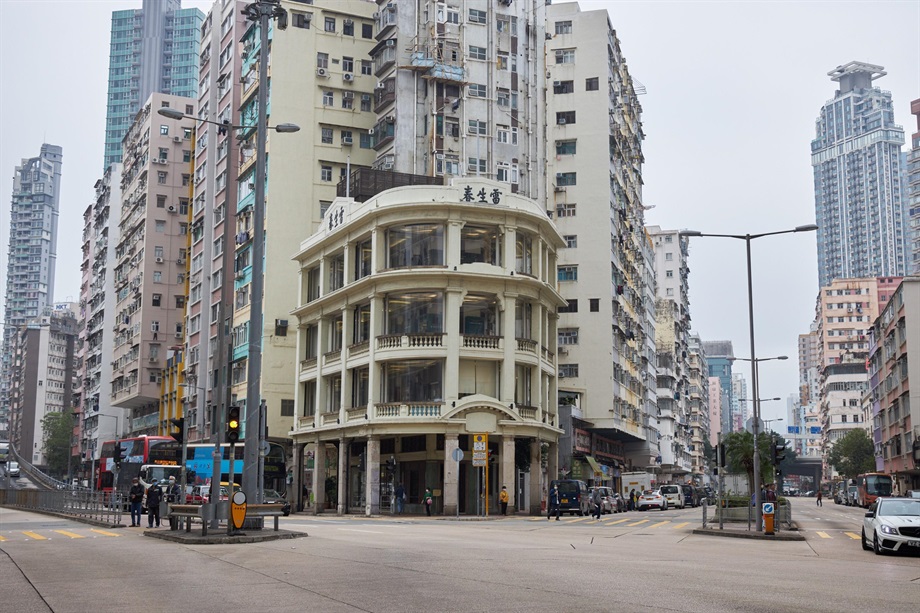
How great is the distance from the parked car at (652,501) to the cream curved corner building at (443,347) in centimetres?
1409

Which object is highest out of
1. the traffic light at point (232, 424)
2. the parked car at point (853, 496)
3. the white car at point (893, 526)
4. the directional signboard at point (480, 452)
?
the traffic light at point (232, 424)

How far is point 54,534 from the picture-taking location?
29.6 m

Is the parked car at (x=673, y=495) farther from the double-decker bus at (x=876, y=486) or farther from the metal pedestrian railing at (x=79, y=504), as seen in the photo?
the metal pedestrian railing at (x=79, y=504)

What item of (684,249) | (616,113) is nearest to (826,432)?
(684,249)

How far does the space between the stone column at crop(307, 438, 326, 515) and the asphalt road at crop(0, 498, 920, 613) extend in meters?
34.0

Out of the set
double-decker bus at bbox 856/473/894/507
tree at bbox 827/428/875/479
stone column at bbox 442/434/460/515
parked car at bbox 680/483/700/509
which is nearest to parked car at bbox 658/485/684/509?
parked car at bbox 680/483/700/509

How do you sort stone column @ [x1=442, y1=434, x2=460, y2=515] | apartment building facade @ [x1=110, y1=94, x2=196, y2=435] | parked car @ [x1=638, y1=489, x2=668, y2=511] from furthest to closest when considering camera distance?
apartment building facade @ [x1=110, y1=94, x2=196, y2=435]
parked car @ [x1=638, y1=489, x2=668, y2=511]
stone column @ [x1=442, y1=434, x2=460, y2=515]

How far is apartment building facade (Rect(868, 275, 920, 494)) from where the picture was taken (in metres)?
83.8

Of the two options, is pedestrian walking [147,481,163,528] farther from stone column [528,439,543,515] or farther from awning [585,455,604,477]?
awning [585,455,604,477]

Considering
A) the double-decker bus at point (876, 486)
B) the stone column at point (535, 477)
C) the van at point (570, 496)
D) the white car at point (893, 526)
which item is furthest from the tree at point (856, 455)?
the white car at point (893, 526)

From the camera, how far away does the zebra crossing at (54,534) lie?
90.0 ft

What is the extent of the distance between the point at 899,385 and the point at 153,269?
224 ft

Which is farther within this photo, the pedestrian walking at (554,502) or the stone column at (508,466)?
the stone column at (508,466)

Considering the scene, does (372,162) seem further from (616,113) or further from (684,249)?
(684,249)
